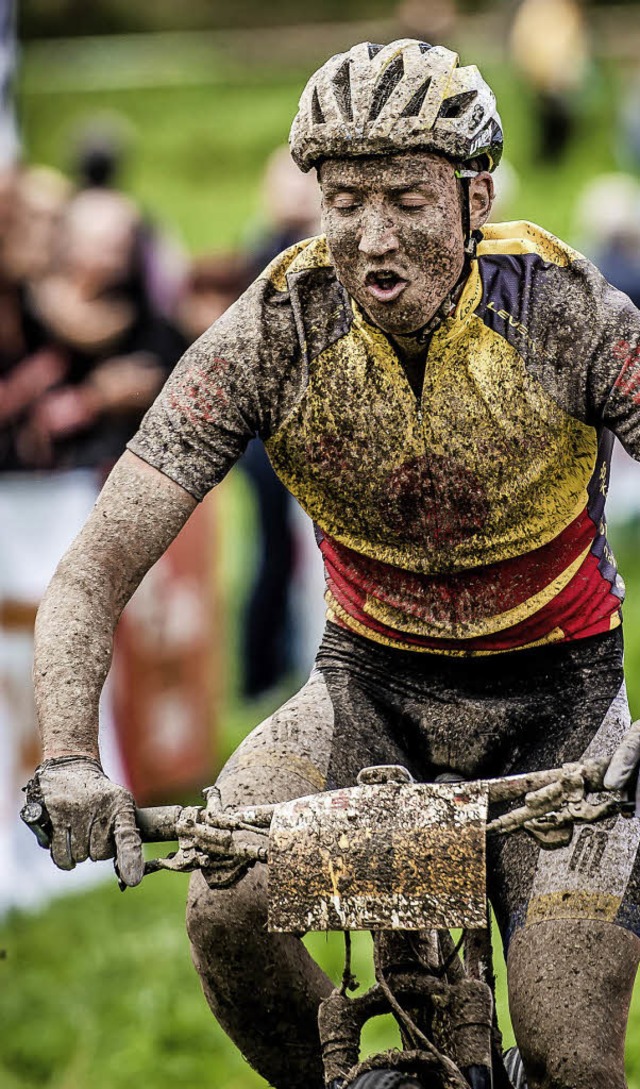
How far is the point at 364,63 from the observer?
4.61 metres

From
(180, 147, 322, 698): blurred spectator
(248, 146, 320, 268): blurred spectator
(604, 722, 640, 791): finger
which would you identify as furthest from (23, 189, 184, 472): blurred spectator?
(604, 722, 640, 791): finger

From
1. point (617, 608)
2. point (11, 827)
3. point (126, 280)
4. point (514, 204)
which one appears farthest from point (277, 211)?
point (514, 204)

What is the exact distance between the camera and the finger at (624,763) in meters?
4.09

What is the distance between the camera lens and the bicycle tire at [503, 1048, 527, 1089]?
16.1 feet

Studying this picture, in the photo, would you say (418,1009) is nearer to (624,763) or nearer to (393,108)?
(624,763)

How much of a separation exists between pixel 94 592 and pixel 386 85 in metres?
1.24

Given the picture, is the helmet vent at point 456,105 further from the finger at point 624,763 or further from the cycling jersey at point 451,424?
the finger at point 624,763

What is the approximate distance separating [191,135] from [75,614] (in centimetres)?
2563

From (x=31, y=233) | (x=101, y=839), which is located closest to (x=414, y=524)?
(x=101, y=839)

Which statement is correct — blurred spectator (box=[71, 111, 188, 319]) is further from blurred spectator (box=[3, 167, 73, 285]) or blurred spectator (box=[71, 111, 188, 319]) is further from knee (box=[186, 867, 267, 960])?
knee (box=[186, 867, 267, 960])

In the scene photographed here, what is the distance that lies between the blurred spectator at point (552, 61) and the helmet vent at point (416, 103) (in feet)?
59.6

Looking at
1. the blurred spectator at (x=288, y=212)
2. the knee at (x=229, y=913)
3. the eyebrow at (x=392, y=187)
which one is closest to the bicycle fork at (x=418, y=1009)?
the knee at (x=229, y=913)

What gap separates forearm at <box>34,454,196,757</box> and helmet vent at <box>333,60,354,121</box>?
895 mm

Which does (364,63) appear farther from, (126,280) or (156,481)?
(126,280)
